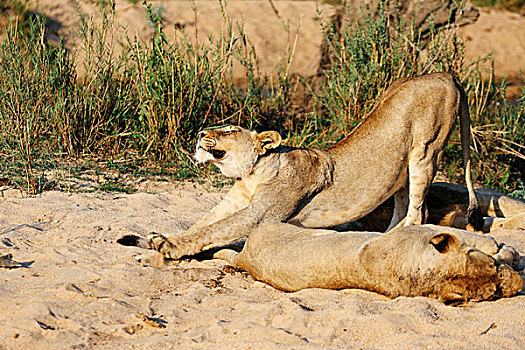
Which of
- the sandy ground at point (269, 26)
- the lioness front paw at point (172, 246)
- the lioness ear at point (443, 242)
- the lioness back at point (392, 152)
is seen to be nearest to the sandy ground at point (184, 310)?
the lioness front paw at point (172, 246)

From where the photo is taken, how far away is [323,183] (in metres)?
4.96

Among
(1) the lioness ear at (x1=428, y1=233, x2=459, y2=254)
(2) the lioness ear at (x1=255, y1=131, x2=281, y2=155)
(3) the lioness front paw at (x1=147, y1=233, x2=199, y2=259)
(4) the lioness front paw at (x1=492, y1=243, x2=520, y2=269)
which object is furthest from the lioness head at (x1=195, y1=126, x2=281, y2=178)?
(4) the lioness front paw at (x1=492, y1=243, x2=520, y2=269)

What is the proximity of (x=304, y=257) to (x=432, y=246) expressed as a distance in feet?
2.53

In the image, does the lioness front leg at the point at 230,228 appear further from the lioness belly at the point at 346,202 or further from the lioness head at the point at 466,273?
the lioness head at the point at 466,273

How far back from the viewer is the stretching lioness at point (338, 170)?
183 inches

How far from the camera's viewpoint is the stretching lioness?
4637mm

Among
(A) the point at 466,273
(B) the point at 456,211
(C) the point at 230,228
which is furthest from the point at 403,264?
(B) the point at 456,211

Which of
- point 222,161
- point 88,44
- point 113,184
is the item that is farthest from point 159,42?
point 222,161

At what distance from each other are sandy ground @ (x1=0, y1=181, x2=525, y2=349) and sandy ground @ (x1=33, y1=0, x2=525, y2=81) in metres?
6.25

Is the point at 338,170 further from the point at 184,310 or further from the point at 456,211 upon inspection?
the point at 184,310

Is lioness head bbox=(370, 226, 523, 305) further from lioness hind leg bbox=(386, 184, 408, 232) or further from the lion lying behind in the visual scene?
lioness hind leg bbox=(386, 184, 408, 232)

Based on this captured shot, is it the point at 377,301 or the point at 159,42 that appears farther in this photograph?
the point at 159,42

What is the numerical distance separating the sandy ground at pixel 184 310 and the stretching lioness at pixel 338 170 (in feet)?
1.28

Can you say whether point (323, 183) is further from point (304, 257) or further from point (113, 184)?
point (113, 184)
